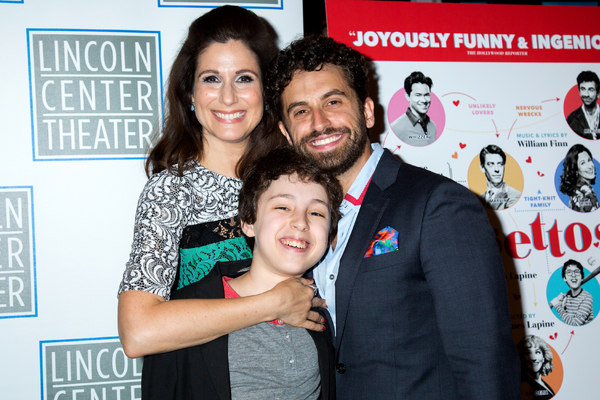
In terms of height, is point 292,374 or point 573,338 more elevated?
point 292,374

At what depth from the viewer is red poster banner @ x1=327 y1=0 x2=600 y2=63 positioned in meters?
2.86

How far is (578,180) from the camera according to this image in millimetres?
3029

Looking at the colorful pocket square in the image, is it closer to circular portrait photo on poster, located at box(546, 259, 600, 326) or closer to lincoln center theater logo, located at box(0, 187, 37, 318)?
circular portrait photo on poster, located at box(546, 259, 600, 326)

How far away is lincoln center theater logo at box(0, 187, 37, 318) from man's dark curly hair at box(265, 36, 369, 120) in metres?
1.78

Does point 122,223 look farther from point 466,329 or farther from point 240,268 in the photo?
point 466,329

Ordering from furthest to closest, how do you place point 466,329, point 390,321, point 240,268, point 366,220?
point 240,268 < point 366,220 < point 390,321 < point 466,329

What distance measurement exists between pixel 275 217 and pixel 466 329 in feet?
2.72

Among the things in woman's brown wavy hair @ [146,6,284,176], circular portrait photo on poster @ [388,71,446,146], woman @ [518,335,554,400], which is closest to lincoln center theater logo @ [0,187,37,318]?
woman's brown wavy hair @ [146,6,284,176]

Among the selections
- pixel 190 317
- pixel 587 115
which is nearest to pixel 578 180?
pixel 587 115

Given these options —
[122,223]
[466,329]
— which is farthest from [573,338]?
[122,223]

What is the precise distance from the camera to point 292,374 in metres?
1.59

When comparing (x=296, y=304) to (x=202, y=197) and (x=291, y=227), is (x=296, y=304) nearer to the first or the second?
(x=291, y=227)

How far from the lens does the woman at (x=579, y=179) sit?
9.91ft

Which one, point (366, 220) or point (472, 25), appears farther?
point (472, 25)
